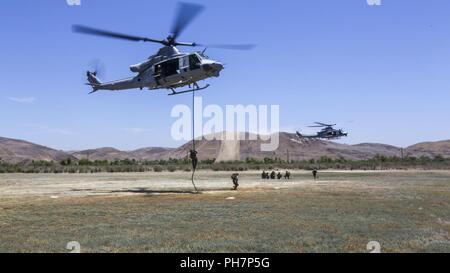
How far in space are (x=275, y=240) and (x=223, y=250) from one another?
188cm

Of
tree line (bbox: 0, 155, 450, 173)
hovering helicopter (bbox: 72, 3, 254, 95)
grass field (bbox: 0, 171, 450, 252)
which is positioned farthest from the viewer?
tree line (bbox: 0, 155, 450, 173)

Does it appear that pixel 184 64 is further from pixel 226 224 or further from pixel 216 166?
pixel 216 166

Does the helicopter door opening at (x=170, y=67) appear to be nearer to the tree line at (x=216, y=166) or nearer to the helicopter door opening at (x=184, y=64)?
the helicopter door opening at (x=184, y=64)

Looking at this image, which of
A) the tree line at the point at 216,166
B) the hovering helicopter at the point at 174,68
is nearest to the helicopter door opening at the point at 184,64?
the hovering helicopter at the point at 174,68

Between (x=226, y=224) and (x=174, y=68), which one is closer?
(x=226, y=224)

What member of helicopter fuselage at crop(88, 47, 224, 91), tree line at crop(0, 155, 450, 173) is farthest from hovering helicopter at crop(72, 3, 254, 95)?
tree line at crop(0, 155, 450, 173)

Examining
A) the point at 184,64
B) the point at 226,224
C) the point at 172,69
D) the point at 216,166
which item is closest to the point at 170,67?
the point at 172,69

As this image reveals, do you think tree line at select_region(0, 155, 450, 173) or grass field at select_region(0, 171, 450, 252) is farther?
tree line at select_region(0, 155, 450, 173)

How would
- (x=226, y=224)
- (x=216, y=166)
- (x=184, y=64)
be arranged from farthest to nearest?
(x=216, y=166)
(x=184, y=64)
(x=226, y=224)

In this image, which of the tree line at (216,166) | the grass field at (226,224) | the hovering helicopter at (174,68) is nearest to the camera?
the grass field at (226,224)

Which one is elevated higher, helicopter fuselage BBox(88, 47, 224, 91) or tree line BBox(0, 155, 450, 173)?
helicopter fuselage BBox(88, 47, 224, 91)

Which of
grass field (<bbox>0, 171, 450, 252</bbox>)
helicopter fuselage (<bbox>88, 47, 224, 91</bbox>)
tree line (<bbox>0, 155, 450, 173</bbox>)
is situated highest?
helicopter fuselage (<bbox>88, 47, 224, 91</bbox>)

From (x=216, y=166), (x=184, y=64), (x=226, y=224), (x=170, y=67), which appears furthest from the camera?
A: (x=216, y=166)

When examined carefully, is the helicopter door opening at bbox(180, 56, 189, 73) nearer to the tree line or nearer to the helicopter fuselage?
the helicopter fuselage
